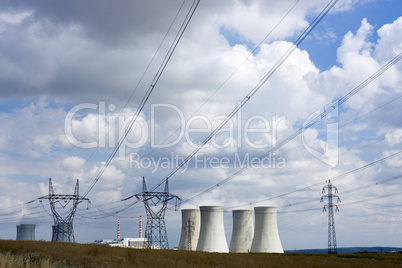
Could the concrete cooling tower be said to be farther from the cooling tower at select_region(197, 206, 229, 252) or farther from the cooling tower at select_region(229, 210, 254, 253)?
the cooling tower at select_region(229, 210, 254, 253)

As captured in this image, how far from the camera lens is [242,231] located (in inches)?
3302

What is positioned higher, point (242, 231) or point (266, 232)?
point (266, 232)

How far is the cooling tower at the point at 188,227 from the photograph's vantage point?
86.1m

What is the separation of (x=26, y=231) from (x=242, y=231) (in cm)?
9075

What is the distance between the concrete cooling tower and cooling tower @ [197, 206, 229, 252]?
6348 millimetres

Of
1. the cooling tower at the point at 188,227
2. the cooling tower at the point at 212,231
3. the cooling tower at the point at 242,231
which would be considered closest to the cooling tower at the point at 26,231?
the cooling tower at the point at 188,227

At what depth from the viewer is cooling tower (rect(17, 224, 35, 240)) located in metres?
144

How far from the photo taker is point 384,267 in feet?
69.8

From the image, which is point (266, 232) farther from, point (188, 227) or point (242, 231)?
point (188, 227)

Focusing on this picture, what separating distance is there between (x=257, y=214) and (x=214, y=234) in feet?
27.5

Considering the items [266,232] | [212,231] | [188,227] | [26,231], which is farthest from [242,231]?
[26,231]

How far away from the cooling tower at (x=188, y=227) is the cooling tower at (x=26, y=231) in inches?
3034

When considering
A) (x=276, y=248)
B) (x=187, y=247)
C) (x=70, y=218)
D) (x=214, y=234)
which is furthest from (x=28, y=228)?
(x=276, y=248)

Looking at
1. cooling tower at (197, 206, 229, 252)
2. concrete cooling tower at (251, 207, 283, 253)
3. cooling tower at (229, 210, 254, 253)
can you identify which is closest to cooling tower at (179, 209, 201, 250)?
cooling tower at (197, 206, 229, 252)
